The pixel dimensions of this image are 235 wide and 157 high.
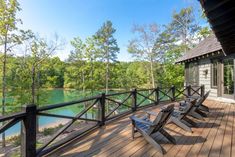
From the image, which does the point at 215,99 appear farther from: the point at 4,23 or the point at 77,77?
the point at 77,77

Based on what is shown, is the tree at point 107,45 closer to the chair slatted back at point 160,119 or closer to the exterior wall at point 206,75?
the exterior wall at point 206,75

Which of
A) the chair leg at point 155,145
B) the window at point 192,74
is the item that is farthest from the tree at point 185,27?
the chair leg at point 155,145

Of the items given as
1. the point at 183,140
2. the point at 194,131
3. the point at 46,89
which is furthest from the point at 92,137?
the point at 46,89

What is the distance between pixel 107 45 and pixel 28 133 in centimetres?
2040

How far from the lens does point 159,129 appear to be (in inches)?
139

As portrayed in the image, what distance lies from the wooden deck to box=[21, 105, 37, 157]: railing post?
474mm

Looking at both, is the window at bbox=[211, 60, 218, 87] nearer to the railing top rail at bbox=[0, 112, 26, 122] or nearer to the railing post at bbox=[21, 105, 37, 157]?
the railing post at bbox=[21, 105, 37, 157]

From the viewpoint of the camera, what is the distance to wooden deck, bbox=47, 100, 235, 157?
3137 mm

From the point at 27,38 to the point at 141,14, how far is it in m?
15.3

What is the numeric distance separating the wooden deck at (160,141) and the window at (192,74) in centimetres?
672

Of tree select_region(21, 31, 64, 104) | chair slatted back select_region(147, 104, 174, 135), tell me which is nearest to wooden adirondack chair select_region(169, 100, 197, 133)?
chair slatted back select_region(147, 104, 174, 135)

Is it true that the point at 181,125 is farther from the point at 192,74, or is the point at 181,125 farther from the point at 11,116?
the point at 192,74

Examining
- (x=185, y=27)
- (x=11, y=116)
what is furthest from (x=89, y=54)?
(x=11, y=116)

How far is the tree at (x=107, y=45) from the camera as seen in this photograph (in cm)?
2195
